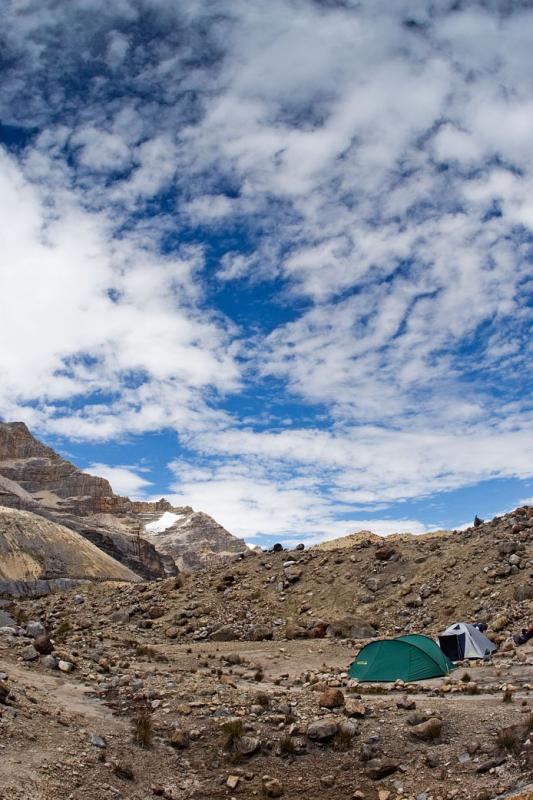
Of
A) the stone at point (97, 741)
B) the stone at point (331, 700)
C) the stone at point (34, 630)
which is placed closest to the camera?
the stone at point (97, 741)

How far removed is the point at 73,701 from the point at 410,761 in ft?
26.9

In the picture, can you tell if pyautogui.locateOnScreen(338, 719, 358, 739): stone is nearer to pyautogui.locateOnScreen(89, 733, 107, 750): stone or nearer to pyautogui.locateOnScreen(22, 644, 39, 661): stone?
pyautogui.locateOnScreen(89, 733, 107, 750): stone

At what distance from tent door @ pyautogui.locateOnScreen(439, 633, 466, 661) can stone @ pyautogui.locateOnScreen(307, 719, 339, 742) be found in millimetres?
11791

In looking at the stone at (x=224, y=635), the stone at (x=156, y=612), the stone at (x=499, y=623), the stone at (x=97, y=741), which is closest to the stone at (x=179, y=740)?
the stone at (x=97, y=741)

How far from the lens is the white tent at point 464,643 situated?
958 inches

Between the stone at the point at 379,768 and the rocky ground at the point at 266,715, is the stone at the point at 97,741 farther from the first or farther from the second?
the stone at the point at 379,768

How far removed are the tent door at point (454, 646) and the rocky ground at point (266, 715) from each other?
5.34ft

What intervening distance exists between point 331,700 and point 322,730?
1968 millimetres

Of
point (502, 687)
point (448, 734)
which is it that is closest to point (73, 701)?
point (448, 734)

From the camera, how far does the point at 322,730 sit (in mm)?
14242

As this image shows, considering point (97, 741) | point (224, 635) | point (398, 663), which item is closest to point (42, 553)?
point (224, 635)

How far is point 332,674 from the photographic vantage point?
21516 millimetres

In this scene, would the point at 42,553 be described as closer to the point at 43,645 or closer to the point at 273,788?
the point at 43,645

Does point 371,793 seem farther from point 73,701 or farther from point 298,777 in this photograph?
point 73,701
